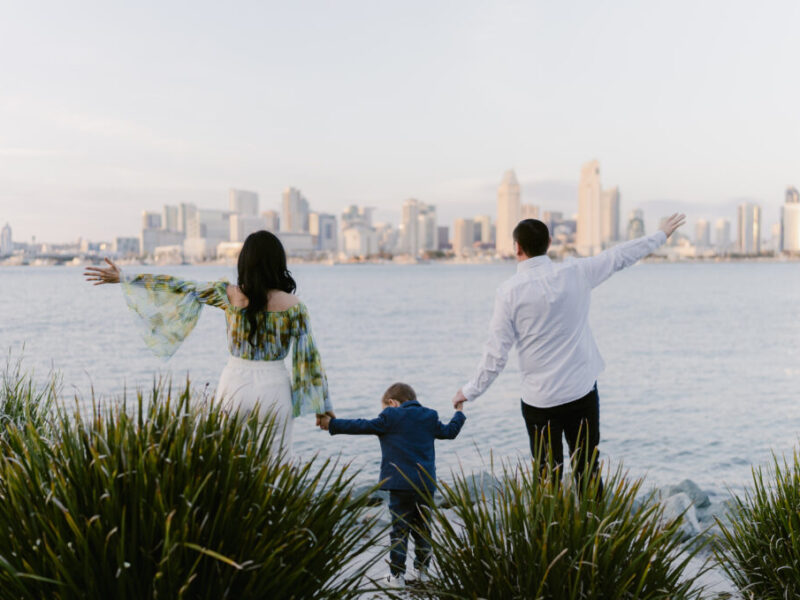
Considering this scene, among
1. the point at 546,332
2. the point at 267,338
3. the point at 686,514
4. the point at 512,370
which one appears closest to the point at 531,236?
the point at 546,332

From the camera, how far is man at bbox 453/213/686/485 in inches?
163

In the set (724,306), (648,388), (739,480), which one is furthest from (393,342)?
(724,306)

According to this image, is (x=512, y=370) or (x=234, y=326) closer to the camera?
(x=234, y=326)

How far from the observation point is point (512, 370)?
2391 centimetres

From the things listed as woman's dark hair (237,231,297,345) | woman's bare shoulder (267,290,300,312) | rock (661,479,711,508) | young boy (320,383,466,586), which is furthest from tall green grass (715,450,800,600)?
rock (661,479,711,508)

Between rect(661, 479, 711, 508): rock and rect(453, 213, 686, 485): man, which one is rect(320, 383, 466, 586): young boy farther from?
rect(661, 479, 711, 508): rock

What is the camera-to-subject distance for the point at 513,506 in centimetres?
284

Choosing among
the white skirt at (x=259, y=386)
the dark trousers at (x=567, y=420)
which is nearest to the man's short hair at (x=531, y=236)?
the dark trousers at (x=567, y=420)

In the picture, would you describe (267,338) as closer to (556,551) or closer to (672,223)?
(556,551)

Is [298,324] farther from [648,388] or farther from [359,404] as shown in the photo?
[648,388]

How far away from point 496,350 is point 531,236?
693 mm

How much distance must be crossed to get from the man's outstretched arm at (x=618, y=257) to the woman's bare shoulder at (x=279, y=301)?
170cm

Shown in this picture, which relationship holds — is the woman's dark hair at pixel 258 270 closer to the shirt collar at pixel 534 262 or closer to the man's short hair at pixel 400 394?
the man's short hair at pixel 400 394

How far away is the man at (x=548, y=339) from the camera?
4.13 m
